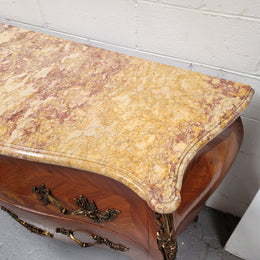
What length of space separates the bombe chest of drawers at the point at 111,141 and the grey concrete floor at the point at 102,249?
428mm

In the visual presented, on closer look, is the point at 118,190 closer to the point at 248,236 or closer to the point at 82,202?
the point at 82,202

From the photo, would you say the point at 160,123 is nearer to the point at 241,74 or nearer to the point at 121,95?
the point at 121,95

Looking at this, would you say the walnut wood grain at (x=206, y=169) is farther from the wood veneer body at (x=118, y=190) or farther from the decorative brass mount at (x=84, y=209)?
the decorative brass mount at (x=84, y=209)

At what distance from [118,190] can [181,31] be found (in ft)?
Result: 1.91

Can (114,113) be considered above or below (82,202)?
above

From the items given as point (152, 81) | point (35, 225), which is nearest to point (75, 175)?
point (152, 81)

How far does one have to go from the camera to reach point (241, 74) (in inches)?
36.3

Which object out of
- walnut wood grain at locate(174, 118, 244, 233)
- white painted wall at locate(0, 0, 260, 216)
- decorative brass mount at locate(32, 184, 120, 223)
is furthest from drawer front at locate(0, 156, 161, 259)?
white painted wall at locate(0, 0, 260, 216)

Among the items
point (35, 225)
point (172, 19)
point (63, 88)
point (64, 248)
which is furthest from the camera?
point (64, 248)

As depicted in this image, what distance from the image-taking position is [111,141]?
2.02 feet

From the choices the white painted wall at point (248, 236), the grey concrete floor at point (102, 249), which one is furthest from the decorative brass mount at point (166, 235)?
the grey concrete floor at point (102, 249)

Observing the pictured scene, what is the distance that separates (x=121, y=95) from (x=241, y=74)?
1.47 feet

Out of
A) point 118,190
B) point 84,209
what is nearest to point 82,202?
point 84,209

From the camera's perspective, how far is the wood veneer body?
67cm
